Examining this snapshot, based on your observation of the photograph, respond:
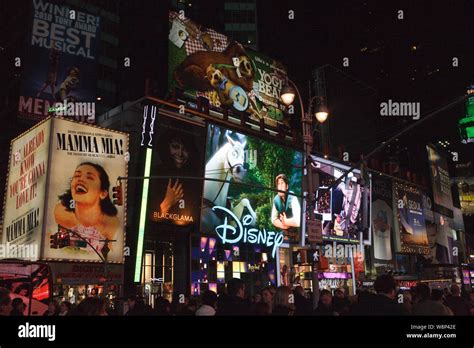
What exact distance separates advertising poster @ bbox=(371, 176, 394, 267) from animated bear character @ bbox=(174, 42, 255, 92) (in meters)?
19.7

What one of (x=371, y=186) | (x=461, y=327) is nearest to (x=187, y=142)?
(x=371, y=186)

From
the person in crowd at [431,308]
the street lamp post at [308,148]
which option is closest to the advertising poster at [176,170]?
the street lamp post at [308,148]

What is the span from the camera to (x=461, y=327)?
16.7 ft

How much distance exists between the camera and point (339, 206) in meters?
44.6

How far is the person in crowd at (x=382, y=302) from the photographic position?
19.7 feet

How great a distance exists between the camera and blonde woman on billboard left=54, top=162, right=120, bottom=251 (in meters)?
27.6

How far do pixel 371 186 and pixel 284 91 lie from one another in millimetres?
36182

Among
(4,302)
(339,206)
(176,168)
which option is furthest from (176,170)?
(4,302)

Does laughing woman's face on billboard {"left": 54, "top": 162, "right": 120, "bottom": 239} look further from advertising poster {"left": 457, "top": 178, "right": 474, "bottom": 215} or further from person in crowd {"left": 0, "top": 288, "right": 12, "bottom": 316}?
advertising poster {"left": 457, "top": 178, "right": 474, "bottom": 215}

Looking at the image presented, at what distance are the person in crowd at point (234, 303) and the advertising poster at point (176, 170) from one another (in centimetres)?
2241

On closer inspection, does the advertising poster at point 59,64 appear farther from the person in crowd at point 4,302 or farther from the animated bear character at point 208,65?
the person in crowd at point 4,302

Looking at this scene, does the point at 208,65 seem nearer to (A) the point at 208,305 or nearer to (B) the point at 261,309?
(A) the point at 208,305

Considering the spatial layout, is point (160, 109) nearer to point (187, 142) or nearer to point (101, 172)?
point (187, 142)

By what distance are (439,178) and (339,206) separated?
2869cm
